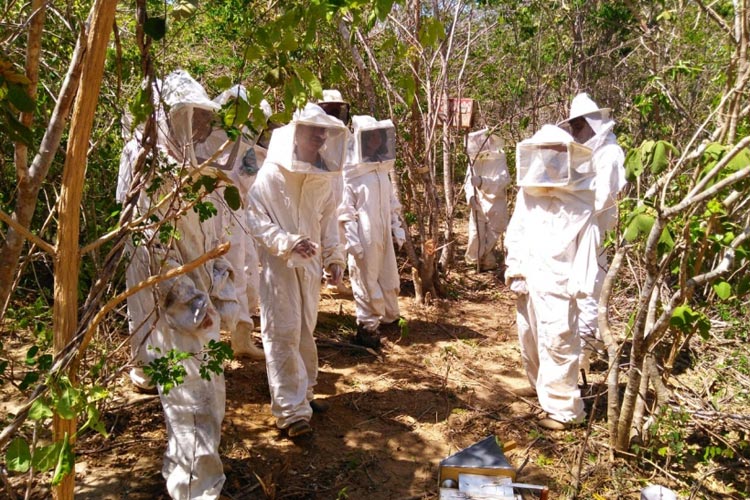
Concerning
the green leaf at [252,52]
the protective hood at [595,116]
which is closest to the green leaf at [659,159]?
the green leaf at [252,52]

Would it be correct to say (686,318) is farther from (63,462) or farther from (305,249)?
(63,462)

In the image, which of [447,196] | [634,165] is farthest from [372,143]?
[634,165]

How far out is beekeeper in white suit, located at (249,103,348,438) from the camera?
4.07 meters

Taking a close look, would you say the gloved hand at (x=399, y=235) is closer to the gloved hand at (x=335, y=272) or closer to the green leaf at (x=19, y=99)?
the gloved hand at (x=335, y=272)

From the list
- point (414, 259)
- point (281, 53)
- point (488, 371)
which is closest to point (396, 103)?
point (414, 259)

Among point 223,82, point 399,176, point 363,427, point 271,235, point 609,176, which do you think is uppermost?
point 223,82

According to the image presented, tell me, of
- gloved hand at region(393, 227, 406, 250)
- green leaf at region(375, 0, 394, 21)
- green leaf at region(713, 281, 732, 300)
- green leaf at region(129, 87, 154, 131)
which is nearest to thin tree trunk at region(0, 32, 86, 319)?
green leaf at region(129, 87, 154, 131)

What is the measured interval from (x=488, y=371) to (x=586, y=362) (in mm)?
868

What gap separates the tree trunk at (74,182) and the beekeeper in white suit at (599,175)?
13.4 feet

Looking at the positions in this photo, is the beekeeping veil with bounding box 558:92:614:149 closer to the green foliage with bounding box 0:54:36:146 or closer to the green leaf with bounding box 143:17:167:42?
the green leaf with bounding box 143:17:167:42

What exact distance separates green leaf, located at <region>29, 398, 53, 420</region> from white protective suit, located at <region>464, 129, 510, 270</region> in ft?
24.9

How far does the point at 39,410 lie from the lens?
161 cm

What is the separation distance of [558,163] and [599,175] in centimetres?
185

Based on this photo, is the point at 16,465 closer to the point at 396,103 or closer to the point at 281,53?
the point at 281,53
